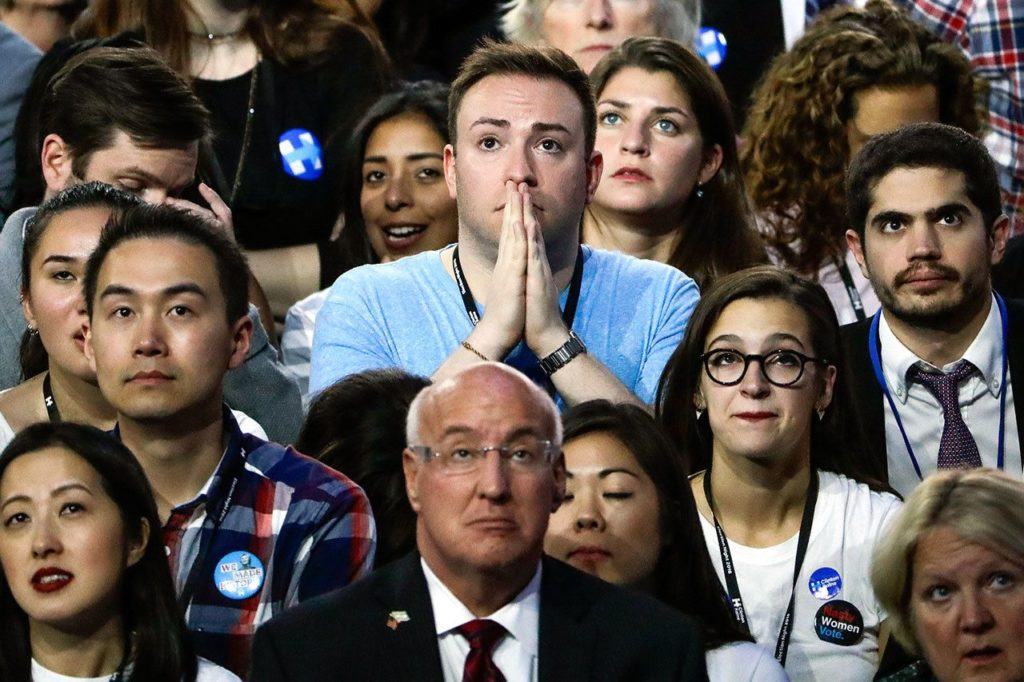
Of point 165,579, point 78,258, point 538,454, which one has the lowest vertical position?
point 165,579

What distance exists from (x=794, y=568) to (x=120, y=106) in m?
2.42

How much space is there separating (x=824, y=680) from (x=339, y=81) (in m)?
3.18

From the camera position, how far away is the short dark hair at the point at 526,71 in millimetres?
5871

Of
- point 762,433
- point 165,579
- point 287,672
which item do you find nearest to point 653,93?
point 762,433

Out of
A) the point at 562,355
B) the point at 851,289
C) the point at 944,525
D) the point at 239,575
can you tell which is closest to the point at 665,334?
the point at 562,355

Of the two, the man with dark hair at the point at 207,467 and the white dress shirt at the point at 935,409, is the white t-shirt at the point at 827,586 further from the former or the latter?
the man with dark hair at the point at 207,467

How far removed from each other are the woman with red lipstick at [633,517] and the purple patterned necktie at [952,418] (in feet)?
3.34

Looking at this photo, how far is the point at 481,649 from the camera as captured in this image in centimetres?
400

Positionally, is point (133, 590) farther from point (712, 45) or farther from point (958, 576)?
point (712, 45)

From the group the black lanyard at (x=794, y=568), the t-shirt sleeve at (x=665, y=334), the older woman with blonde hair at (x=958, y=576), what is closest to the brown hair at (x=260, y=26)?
the t-shirt sleeve at (x=665, y=334)

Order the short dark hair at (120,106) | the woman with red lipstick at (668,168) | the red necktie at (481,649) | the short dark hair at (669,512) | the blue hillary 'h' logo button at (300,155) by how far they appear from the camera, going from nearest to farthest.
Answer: the red necktie at (481,649) < the short dark hair at (669,512) < the short dark hair at (120,106) < the woman with red lipstick at (668,168) < the blue hillary 'h' logo button at (300,155)

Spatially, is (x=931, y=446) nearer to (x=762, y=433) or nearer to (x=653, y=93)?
(x=762, y=433)

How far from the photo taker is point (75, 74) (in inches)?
248

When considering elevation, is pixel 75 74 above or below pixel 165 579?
above
